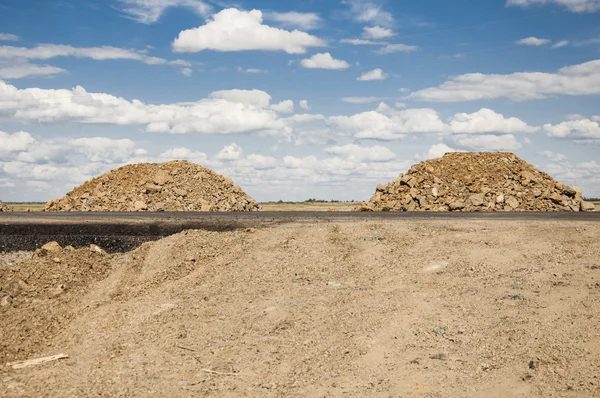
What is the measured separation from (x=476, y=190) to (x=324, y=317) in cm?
2452

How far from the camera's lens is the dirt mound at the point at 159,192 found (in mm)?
35500

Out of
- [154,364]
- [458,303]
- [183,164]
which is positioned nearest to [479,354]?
[458,303]

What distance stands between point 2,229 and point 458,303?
54.6ft

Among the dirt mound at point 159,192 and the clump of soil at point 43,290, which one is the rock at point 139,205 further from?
the clump of soil at point 43,290

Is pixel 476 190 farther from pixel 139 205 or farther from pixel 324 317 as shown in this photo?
pixel 324 317

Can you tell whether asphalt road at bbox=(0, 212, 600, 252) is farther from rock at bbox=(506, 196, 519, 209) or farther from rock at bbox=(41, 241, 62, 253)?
rock at bbox=(506, 196, 519, 209)

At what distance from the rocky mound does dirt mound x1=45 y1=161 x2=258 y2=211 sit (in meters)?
9.87

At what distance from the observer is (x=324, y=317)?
967 cm

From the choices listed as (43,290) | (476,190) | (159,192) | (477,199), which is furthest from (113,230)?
(476,190)

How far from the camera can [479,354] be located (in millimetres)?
7969

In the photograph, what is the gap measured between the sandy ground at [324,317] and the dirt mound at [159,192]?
65.0ft

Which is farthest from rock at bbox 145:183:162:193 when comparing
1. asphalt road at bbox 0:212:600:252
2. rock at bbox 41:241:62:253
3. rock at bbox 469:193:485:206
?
rock at bbox 41:241:62:253

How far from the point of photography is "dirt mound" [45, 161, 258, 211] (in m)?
35.5

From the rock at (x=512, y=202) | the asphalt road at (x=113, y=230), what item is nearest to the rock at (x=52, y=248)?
the asphalt road at (x=113, y=230)
